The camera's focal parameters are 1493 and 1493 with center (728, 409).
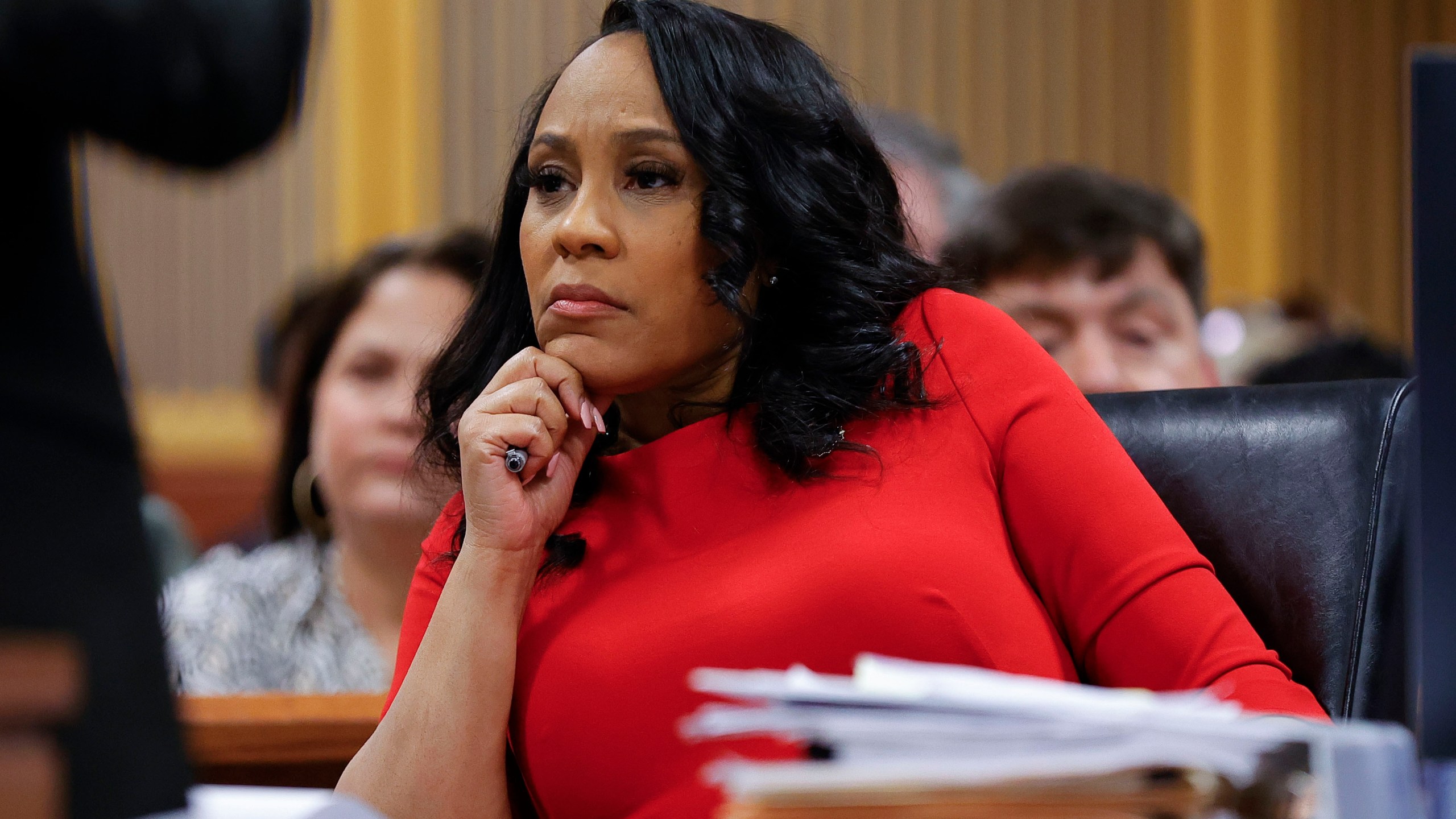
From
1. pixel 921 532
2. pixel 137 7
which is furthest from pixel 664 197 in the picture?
pixel 137 7

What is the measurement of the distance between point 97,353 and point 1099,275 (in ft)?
5.19

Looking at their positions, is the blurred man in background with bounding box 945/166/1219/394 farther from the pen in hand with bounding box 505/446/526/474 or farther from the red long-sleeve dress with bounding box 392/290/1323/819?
the pen in hand with bounding box 505/446/526/474

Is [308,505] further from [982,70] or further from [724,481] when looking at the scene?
[982,70]

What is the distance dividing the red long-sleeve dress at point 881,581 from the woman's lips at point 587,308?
140mm

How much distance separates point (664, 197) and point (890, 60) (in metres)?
3.34

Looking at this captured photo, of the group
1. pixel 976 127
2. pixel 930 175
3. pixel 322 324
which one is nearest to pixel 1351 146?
pixel 976 127

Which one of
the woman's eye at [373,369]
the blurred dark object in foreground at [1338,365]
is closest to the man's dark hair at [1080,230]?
the blurred dark object in foreground at [1338,365]

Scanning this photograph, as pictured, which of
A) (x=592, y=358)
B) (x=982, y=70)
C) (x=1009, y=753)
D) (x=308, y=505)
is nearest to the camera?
(x=1009, y=753)

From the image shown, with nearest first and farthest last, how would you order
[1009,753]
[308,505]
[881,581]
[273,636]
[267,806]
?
[1009,753] → [267,806] → [881,581] → [273,636] → [308,505]

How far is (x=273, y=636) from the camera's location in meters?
2.18

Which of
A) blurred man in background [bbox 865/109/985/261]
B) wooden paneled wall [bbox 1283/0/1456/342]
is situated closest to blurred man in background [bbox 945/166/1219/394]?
blurred man in background [bbox 865/109/985/261]

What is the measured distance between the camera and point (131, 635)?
65 cm

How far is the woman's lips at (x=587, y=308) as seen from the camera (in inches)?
47.6

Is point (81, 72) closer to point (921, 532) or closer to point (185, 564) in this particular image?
point (921, 532)
